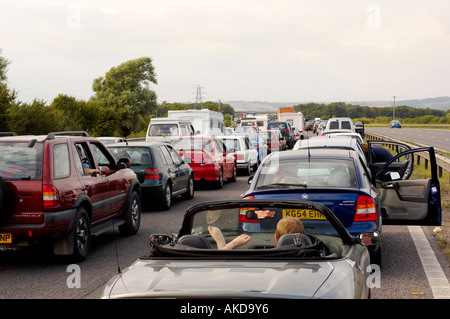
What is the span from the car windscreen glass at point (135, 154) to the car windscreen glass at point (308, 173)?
6.17m

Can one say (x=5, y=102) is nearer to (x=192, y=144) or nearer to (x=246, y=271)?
(x=192, y=144)

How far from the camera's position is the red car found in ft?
63.7

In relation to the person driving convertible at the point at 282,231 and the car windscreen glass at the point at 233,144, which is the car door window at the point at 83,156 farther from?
the car windscreen glass at the point at 233,144

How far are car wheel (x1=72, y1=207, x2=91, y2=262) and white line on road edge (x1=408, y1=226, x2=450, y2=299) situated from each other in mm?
4483

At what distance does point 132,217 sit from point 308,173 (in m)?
3.79

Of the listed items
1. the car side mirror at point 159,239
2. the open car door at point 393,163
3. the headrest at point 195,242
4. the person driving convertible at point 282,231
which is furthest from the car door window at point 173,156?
the headrest at point 195,242

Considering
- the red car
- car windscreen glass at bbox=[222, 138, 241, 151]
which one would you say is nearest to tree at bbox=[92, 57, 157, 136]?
car windscreen glass at bbox=[222, 138, 241, 151]

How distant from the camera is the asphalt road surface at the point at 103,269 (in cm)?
705

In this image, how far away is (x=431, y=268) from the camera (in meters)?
8.10

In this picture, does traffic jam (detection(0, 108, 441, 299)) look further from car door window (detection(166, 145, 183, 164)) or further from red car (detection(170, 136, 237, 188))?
red car (detection(170, 136, 237, 188))

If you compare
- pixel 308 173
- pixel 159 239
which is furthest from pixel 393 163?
pixel 159 239

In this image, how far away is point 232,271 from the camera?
11.8ft

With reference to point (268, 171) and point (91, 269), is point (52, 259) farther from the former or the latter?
point (268, 171)
